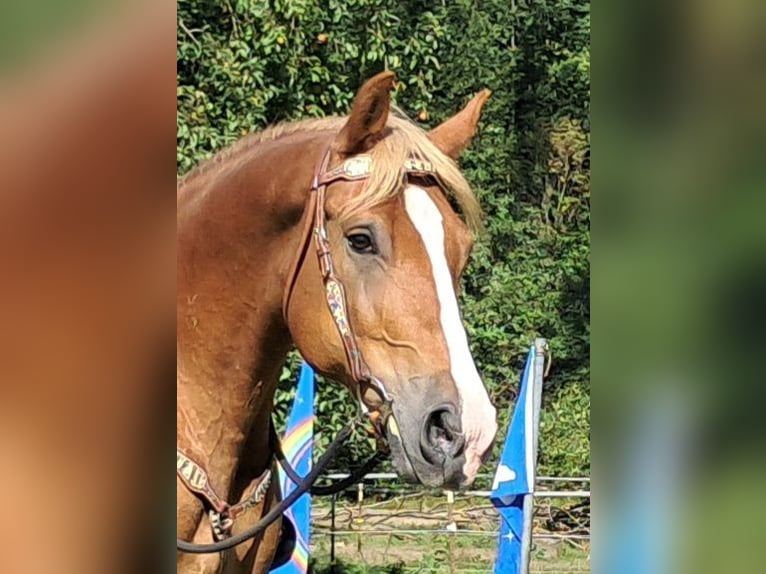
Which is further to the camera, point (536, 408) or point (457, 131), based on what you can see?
point (536, 408)

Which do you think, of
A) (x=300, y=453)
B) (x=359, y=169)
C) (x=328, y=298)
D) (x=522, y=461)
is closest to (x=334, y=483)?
(x=300, y=453)

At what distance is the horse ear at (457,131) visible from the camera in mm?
1708

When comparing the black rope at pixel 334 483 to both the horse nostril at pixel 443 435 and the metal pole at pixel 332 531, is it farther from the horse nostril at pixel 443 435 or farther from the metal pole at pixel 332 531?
the horse nostril at pixel 443 435

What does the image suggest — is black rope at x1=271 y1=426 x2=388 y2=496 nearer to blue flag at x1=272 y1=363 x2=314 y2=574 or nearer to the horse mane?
blue flag at x1=272 y1=363 x2=314 y2=574

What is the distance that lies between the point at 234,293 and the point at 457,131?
0.59 metres

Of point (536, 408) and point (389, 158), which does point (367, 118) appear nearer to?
point (389, 158)

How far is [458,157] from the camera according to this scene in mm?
1769

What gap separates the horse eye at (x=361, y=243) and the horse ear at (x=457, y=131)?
0.30 metres

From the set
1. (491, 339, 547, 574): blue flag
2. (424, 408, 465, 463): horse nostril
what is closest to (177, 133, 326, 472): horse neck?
(424, 408, 465, 463): horse nostril

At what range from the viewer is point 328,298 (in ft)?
4.96

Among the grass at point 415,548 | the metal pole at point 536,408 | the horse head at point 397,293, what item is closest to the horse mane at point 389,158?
the horse head at point 397,293

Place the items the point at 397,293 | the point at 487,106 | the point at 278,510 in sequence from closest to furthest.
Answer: the point at 397,293 < the point at 278,510 < the point at 487,106
